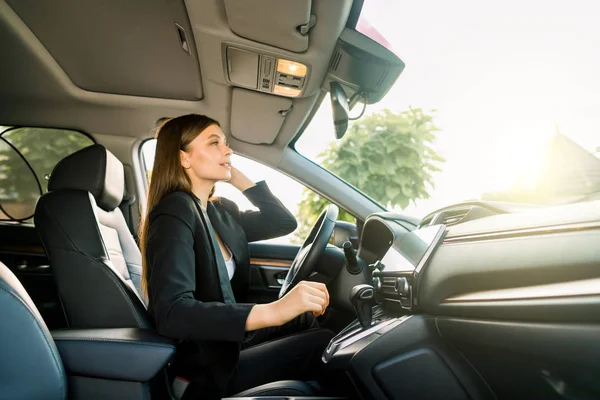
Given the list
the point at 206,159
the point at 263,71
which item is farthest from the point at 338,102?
the point at 206,159

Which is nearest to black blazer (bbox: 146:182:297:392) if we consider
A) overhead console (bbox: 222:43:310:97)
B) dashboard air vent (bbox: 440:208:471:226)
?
dashboard air vent (bbox: 440:208:471:226)

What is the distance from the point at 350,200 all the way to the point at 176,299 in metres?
1.50

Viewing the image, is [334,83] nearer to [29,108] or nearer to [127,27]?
[127,27]

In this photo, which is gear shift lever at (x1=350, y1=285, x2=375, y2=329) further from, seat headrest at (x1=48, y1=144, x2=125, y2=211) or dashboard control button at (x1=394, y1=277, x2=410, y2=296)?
seat headrest at (x1=48, y1=144, x2=125, y2=211)

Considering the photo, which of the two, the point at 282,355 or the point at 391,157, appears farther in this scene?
the point at 391,157

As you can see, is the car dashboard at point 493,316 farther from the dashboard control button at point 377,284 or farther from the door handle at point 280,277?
the door handle at point 280,277

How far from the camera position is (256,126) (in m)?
2.75

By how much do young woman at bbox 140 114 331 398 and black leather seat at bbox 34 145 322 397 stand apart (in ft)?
0.36

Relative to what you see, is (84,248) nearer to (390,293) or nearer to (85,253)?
(85,253)

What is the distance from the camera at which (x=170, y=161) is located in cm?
171

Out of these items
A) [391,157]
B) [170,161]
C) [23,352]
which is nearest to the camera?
[23,352]

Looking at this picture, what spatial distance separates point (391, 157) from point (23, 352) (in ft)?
12.4

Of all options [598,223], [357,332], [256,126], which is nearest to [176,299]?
[357,332]

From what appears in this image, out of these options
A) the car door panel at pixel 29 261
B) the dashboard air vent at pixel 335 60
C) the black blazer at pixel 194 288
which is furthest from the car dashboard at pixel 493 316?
the car door panel at pixel 29 261
